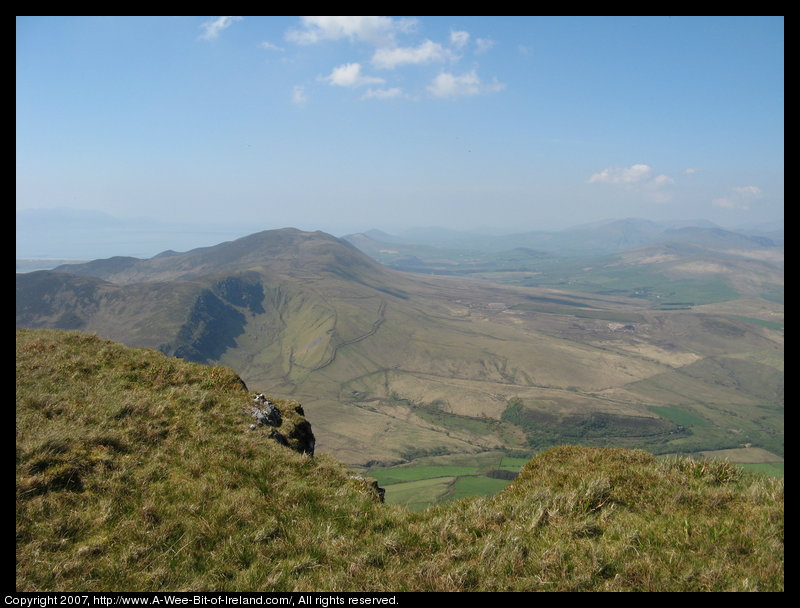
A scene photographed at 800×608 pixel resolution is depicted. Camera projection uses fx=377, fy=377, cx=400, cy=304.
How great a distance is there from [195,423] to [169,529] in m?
5.40

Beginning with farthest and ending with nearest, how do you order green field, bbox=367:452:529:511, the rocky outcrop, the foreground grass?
green field, bbox=367:452:529:511
the rocky outcrop
the foreground grass

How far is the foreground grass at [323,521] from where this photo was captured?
6.99 meters

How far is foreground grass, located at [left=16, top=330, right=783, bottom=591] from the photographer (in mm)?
6988

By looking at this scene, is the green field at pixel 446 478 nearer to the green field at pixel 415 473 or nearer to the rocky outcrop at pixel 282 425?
the green field at pixel 415 473

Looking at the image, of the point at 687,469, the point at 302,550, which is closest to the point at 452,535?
the point at 302,550

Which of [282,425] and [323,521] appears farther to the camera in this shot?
[282,425]

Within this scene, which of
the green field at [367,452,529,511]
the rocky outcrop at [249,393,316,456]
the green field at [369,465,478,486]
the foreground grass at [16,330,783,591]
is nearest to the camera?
the foreground grass at [16,330,783,591]

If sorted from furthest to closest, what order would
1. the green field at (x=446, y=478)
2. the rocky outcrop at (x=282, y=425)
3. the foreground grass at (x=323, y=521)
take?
the green field at (x=446, y=478) < the rocky outcrop at (x=282, y=425) < the foreground grass at (x=323, y=521)

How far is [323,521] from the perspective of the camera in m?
9.15

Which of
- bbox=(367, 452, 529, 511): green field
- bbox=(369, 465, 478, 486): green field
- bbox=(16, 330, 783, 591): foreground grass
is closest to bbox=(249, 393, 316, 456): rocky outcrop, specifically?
bbox=(16, 330, 783, 591): foreground grass

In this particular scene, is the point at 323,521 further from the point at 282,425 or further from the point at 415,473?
the point at 415,473

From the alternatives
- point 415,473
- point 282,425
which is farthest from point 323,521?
point 415,473

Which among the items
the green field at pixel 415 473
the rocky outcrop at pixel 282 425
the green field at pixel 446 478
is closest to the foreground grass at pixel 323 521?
the rocky outcrop at pixel 282 425

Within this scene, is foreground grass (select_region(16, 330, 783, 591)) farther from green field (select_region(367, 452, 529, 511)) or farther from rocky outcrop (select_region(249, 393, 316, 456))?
green field (select_region(367, 452, 529, 511))
